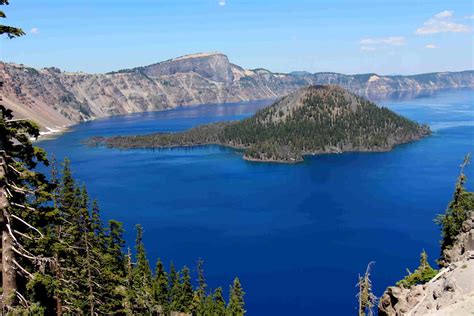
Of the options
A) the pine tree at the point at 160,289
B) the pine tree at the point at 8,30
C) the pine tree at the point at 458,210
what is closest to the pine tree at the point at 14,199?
the pine tree at the point at 8,30

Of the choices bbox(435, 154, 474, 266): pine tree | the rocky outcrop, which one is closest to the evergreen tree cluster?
the rocky outcrop

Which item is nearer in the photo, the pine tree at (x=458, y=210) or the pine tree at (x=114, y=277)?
the pine tree at (x=458, y=210)

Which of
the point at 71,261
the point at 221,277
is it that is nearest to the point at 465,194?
the point at 71,261

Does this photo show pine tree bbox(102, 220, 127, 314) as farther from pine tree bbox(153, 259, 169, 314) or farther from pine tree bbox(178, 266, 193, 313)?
pine tree bbox(178, 266, 193, 313)

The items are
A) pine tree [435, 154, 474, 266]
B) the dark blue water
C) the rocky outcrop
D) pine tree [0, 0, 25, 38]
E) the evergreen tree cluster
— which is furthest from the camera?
the dark blue water

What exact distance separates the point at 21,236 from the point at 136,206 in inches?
5997

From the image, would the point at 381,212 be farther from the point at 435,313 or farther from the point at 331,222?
the point at 435,313

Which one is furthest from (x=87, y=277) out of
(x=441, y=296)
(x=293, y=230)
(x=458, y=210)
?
(x=293, y=230)

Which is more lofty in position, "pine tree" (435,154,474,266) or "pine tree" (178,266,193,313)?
"pine tree" (435,154,474,266)

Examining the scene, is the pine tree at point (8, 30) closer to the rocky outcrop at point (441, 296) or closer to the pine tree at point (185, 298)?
the rocky outcrop at point (441, 296)

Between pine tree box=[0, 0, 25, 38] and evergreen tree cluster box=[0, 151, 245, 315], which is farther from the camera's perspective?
evergreen tree cluster box=[0, 151, 245, 315]

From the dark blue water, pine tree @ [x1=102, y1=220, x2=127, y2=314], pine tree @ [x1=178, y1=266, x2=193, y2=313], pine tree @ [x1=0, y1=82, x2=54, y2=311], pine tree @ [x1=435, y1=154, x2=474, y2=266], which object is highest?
pine tree @ [x1=0, y1=82, x2=54, y2=311]

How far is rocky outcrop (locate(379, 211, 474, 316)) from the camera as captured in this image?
84.8ft

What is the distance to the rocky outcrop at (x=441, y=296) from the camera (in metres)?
25.8
